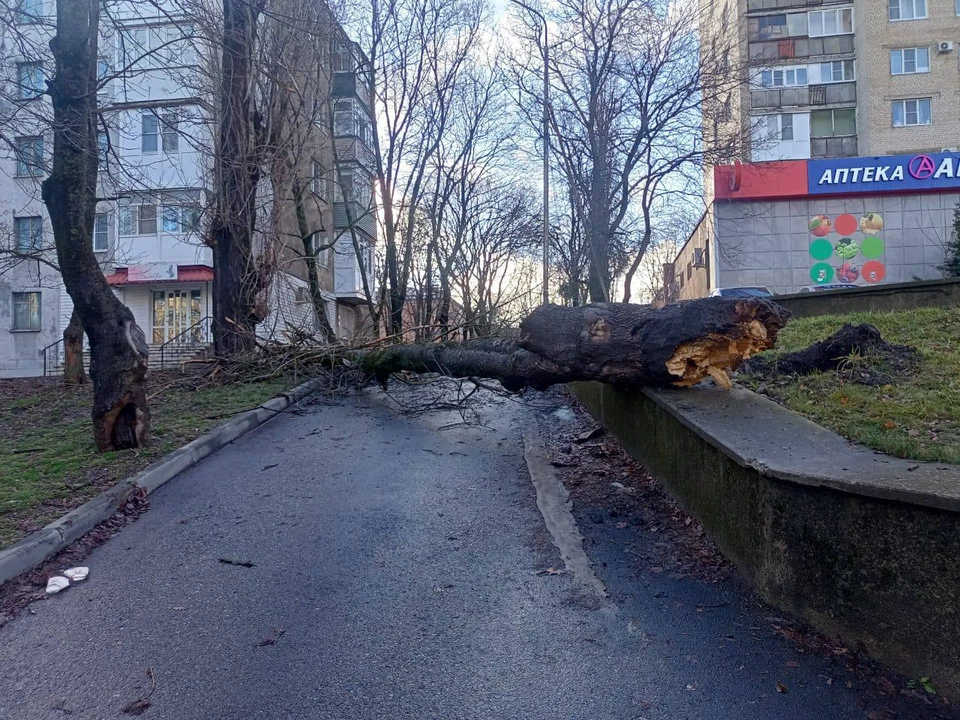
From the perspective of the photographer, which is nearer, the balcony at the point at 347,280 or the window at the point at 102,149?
the window at the point at 102,149

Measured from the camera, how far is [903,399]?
5594 mm

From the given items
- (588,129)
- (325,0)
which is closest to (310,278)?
(325,0)

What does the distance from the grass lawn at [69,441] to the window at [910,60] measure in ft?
106

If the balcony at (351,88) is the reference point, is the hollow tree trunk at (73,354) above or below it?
below

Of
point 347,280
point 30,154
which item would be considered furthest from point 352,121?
point 347,280

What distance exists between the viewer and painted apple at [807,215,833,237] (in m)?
31.0

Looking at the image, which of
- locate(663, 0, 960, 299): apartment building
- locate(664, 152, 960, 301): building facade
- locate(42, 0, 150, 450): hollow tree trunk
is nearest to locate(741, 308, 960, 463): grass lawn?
locate(42, 0, 150, 450): hollow tree trunk

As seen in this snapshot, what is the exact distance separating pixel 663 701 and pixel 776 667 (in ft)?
2.01

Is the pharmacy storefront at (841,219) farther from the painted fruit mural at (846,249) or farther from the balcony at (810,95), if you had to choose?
the balcony at (810,95)

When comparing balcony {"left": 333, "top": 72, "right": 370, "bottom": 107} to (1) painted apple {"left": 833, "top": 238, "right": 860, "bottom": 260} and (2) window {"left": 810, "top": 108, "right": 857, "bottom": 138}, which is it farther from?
(2) window {"left": 810, "top": 108, "right": 857, "bottom": 138}

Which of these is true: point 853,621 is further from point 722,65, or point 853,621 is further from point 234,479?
point 722,65

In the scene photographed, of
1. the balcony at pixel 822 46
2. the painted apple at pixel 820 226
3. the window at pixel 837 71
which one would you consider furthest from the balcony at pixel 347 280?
the window at pixel 837 71

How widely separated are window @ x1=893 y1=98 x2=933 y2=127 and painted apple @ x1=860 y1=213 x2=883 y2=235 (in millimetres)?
4895

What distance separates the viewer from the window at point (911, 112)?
3247 centimetres
